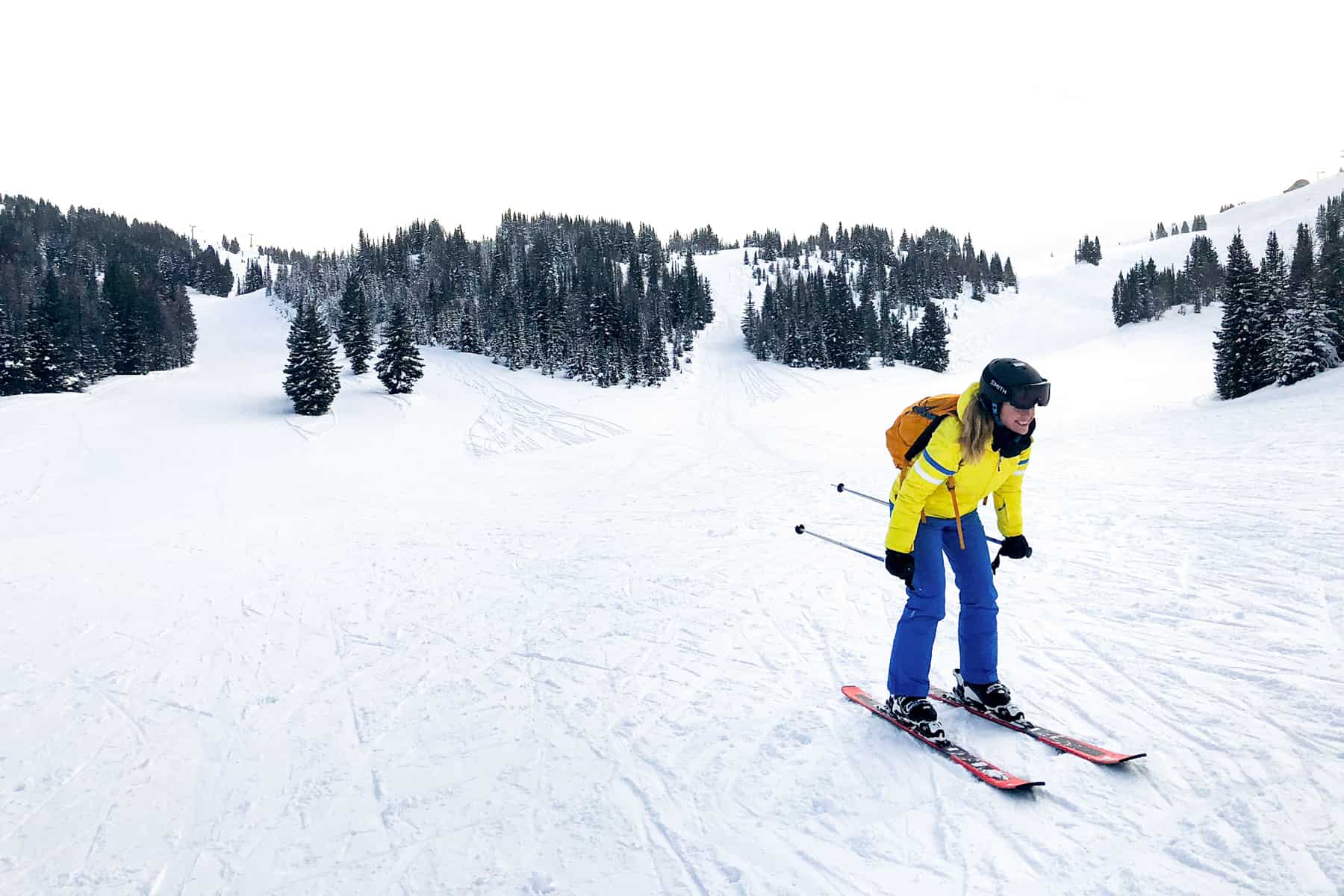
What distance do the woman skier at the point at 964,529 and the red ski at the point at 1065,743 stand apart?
0.07 metres

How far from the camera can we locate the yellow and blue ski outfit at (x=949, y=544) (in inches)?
150

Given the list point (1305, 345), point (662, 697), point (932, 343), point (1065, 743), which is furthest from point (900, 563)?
point (932, 343)

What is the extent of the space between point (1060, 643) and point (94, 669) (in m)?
9.87

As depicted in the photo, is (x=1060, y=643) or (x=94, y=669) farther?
(x=94, y=669)

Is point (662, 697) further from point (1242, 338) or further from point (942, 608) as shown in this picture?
point (1242, 338)

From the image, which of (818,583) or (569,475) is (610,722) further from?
(569,475)

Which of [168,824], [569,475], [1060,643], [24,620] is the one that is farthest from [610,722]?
[569,475]

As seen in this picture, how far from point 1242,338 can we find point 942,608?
3793 cm

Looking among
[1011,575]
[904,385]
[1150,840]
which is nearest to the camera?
[1150,840]

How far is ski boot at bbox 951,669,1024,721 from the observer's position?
4.07 m

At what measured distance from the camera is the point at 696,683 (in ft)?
17.3

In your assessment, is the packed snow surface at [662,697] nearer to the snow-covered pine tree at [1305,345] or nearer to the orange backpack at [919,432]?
the orange backpack at [919,432]

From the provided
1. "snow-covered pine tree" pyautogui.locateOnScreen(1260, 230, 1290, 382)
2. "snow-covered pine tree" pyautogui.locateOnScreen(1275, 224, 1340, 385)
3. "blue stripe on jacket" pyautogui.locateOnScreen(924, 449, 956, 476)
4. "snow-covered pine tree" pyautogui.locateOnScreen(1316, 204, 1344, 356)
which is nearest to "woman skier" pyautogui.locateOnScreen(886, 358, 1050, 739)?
"blue stripe on jacket" pyautogui.locateOnScreen(924, 449, 956, 476)

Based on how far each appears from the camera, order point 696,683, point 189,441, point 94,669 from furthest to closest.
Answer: point 189,441
point 94,669
point 696,683
